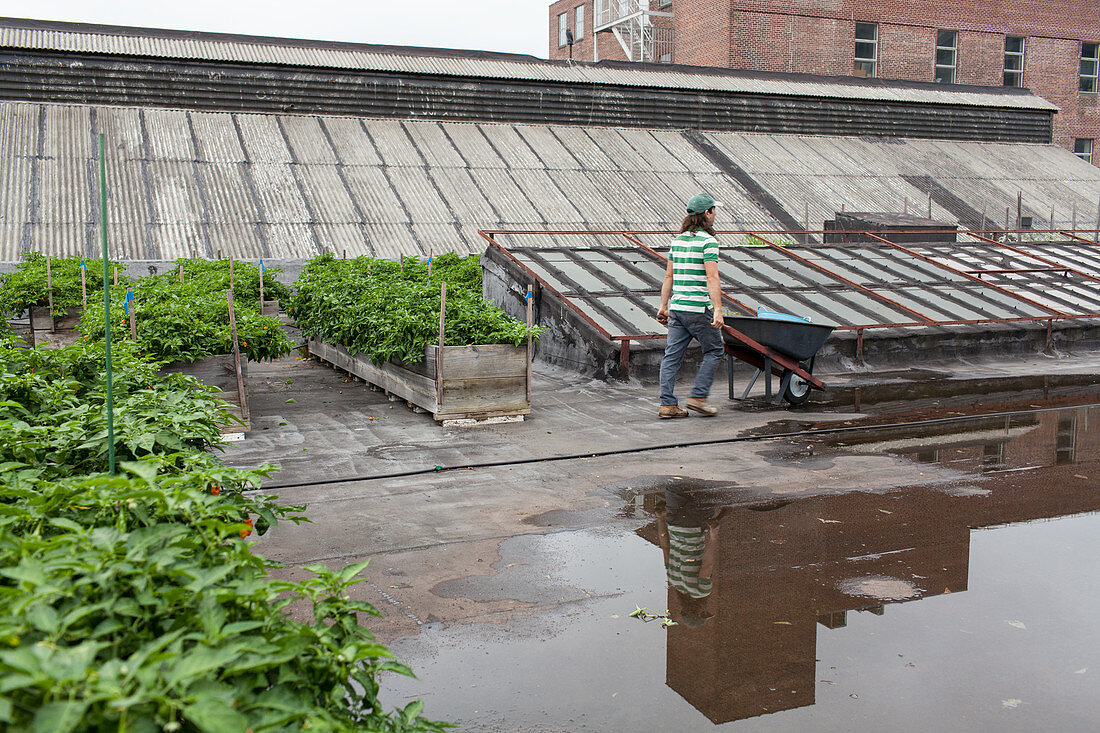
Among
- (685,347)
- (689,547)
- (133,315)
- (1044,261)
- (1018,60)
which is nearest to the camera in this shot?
(689,547)

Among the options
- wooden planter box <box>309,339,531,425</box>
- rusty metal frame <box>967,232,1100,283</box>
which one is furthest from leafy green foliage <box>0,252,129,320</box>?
rusty metal frame <box>967,232,1100,283</box>

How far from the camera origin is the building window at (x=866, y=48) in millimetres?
38281

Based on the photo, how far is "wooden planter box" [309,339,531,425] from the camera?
9.45 meters

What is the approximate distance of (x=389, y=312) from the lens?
10.6m

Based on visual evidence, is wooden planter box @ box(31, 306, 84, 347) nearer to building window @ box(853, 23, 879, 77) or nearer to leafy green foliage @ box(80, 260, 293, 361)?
leafy green foliage @ box(80, 260, 293, 361)

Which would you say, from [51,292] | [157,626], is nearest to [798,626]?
[157,626]

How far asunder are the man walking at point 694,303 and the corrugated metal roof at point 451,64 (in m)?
18.2

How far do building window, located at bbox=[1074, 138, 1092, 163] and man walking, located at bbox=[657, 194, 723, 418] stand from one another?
138ft

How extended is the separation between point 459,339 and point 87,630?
7.61 metres

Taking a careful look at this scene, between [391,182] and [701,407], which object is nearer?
[701,407]

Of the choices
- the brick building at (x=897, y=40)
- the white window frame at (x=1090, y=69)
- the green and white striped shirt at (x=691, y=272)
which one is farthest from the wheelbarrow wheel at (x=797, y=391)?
the white window frame at (x=1090, y=69)

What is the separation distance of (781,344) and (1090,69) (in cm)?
4237

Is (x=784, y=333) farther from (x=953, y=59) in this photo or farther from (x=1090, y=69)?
(x=1090, y=69)

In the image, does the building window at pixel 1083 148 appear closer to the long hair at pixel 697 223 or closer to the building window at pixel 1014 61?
the building window at pixel 1014 61
